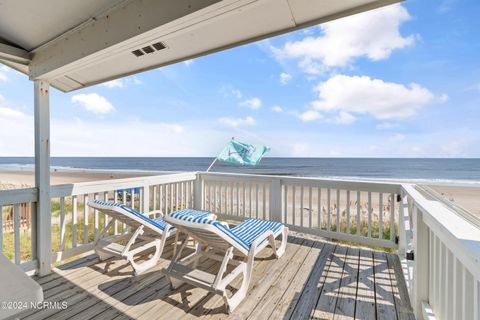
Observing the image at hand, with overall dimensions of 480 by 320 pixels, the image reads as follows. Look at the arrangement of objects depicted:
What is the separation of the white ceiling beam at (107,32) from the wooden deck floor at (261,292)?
7.01 feet

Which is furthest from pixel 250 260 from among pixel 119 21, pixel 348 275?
pixel 119 21

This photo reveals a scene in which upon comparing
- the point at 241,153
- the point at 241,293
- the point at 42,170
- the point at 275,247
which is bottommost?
the point at 241,293

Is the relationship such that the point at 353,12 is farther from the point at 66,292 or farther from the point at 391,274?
the point at 66,292

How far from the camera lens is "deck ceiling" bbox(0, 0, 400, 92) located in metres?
1.48

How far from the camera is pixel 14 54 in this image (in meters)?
2.34

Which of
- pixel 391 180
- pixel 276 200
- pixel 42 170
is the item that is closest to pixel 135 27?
pixel 42 170

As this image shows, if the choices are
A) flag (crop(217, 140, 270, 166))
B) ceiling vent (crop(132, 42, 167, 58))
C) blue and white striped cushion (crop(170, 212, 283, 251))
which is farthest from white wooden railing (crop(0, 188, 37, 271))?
flag (crop(217, 140, 270, 166))

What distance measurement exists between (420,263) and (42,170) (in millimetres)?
3660

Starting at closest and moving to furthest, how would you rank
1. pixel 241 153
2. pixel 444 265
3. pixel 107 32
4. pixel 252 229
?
pixel 444 265
pixel 107 32
pixel 252 229
pixel 241 153

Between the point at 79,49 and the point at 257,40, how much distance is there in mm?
1535

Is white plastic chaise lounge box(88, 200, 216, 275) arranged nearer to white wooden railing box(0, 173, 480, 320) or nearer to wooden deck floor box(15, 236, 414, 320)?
wooden deck floor box(15, 236, 414, 320)

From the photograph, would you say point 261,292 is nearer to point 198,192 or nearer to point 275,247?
point 275,247

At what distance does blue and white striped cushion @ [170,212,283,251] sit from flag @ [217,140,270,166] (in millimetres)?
2415

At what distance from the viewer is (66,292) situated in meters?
2.20
